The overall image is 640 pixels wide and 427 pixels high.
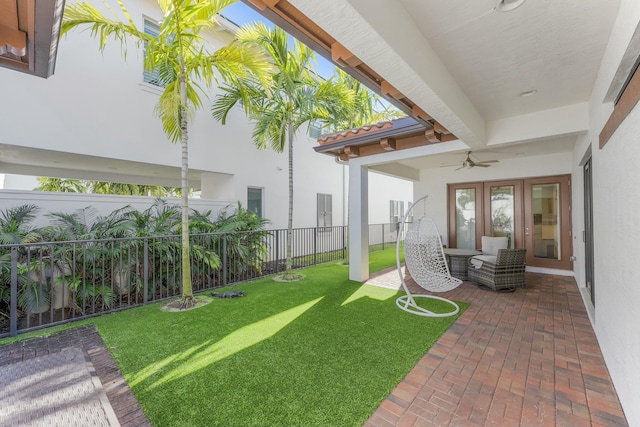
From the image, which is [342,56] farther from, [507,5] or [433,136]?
[433,136]

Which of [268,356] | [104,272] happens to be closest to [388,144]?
[268,356]

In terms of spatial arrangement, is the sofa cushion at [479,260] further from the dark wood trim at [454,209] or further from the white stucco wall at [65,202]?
the white stucco wall at [65,202]

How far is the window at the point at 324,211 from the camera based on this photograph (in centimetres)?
1092

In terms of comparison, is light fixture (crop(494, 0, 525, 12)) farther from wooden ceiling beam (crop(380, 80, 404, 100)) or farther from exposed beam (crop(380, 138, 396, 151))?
exposed beam (crop(380, 138, 396, 151))

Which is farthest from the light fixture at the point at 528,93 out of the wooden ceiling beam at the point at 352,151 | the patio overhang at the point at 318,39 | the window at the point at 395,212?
the window at the point at 395,212

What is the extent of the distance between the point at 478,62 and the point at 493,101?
122 cm

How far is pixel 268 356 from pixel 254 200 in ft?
20.9

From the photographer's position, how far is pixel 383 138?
5137 mm

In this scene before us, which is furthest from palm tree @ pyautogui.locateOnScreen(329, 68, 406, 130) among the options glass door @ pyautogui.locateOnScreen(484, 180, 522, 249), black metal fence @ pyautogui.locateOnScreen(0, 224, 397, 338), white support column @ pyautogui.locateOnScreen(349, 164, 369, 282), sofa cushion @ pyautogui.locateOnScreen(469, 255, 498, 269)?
sofa cushion @ pyautogui.locateOnScreen(469, 255, 498, 269)

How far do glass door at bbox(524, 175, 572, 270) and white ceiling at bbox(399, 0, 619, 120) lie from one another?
13.9ft

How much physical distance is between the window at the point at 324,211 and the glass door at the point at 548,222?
6.46 m

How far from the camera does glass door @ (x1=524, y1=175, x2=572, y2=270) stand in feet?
22.5

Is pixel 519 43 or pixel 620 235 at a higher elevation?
pixel 519 43

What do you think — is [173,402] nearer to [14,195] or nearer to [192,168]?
[14,195]
